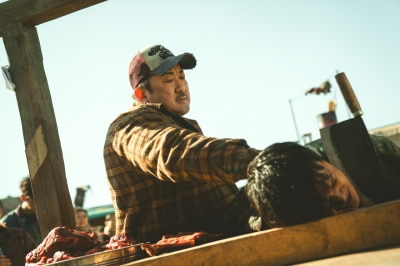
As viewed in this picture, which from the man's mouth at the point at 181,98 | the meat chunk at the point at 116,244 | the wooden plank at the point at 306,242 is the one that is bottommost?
the wooden plank at the point at 306,242

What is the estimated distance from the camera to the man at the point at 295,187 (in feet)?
7.15

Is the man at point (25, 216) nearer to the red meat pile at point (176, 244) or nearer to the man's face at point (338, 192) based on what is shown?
the red meat pile at point (176, 244)

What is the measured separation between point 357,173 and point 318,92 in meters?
27.5

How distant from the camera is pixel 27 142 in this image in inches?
159

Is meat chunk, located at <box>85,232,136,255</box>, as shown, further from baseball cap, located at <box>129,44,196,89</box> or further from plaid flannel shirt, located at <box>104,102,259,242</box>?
baseball cap, located at <box>129,44,196,89</box>

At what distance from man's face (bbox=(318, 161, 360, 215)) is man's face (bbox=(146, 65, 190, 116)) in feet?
5.66

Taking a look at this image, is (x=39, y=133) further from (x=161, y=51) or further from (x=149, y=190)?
(x=149, y=190)

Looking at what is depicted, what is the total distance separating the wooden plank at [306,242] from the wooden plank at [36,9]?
252cm

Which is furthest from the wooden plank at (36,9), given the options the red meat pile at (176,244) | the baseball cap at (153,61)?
the red meat pile at (176,244)

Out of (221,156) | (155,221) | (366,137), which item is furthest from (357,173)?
(155,221)

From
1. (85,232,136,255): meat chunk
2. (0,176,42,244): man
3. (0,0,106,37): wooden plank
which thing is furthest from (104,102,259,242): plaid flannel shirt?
(0,176,42,244): man

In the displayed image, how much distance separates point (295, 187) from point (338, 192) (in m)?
0.26

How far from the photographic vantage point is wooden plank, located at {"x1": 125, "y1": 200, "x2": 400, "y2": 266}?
2.12 meters

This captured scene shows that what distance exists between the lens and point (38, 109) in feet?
13.2
